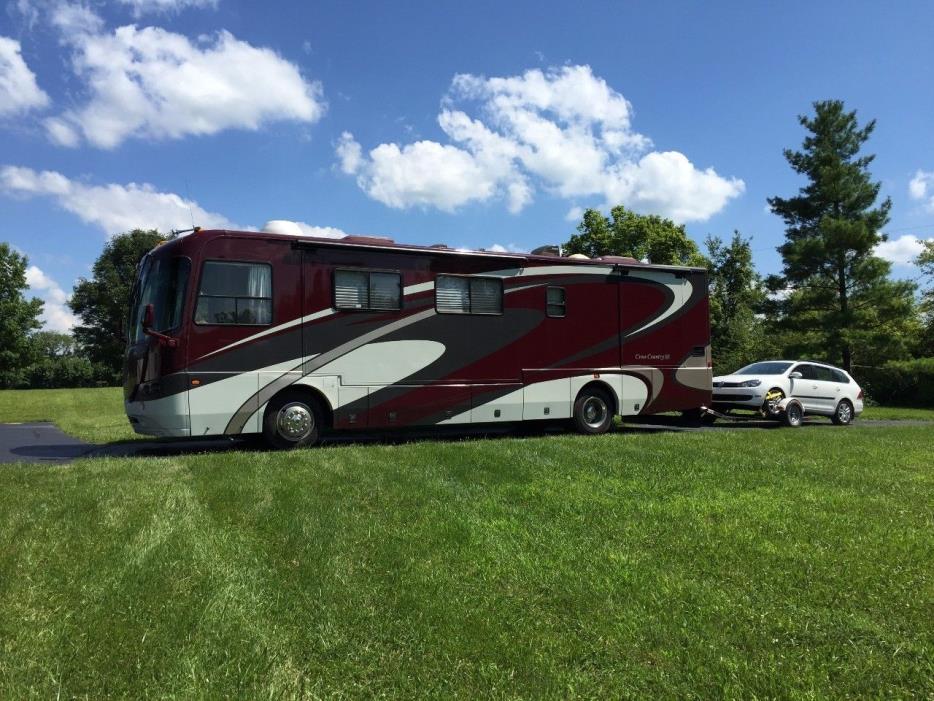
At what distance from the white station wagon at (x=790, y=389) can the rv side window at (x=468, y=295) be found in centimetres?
742

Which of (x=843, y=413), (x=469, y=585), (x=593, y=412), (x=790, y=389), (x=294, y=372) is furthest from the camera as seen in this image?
(x=843, y=413)

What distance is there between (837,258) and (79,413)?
32376 millimetres

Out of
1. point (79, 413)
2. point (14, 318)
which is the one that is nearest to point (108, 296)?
point (14, 318)

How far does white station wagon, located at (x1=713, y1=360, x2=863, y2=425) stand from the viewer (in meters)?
15.5

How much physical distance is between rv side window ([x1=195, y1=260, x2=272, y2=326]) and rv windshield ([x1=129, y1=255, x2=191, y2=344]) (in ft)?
0.85

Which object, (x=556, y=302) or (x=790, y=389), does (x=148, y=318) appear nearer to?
(x=556, y=302)

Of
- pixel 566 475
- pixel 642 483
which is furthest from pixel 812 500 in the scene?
pixel 566 475

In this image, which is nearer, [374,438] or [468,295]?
[468,295]

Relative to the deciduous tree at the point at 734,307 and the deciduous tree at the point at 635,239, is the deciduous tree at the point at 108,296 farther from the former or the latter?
the deciduous tree at the point at 734,307

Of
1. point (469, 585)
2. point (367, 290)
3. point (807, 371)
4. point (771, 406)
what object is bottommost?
point (469, 585)

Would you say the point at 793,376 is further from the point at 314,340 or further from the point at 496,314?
the point at 314,340

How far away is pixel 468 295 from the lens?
1134 cm

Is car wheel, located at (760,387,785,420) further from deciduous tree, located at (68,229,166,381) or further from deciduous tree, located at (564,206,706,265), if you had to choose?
deciduous tree, located at (68,229,166,381)

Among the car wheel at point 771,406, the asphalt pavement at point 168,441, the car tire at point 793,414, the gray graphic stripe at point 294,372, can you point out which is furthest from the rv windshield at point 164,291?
the car tire at point 793,414
